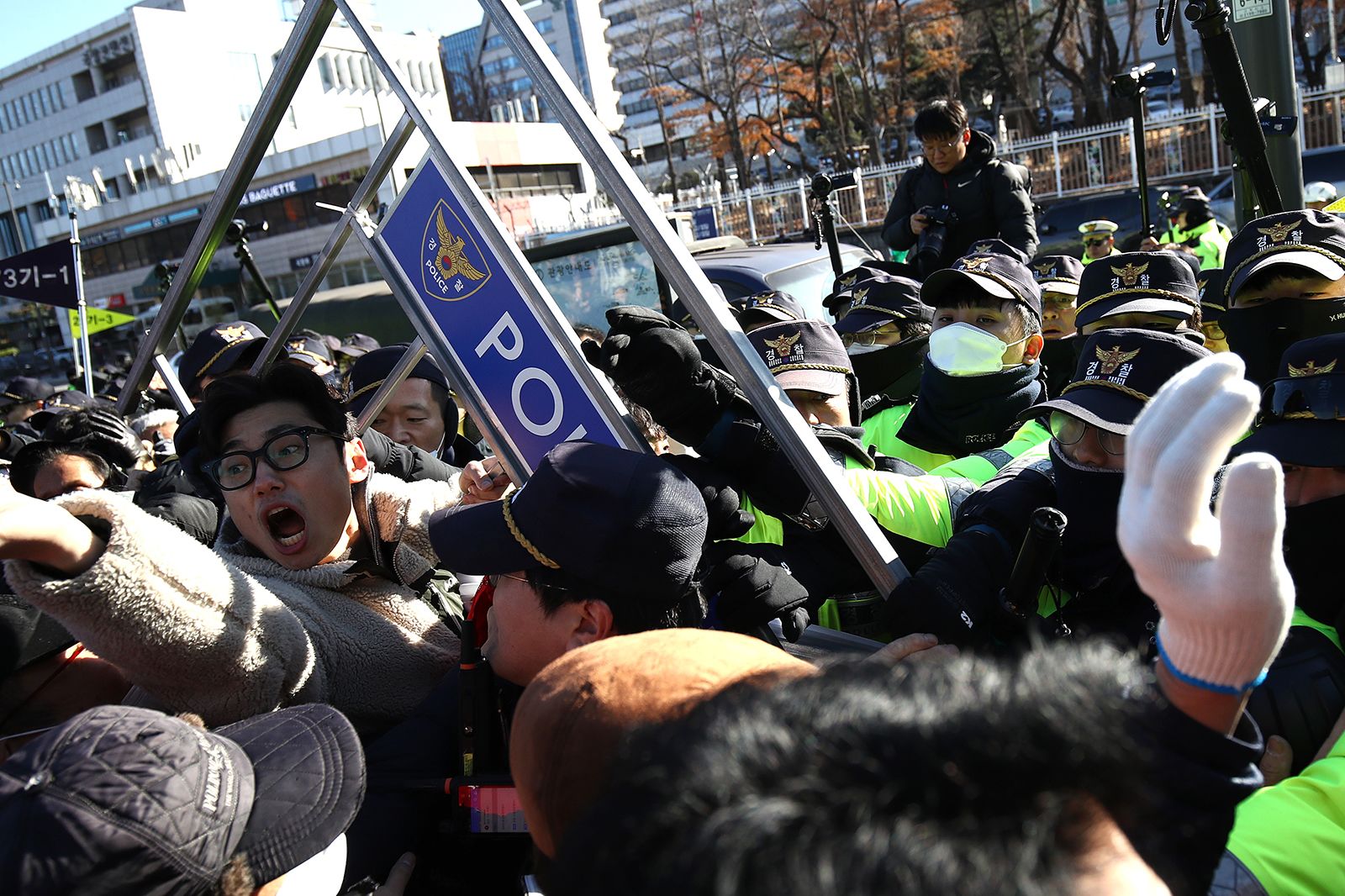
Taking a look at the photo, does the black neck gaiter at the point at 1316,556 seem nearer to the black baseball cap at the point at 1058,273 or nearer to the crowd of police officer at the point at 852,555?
the crowd of police officer at the point at 852,555

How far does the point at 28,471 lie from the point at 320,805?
8.14 feet

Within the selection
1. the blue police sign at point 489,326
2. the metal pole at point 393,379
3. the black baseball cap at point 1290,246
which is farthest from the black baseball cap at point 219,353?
the black baseball cap at point 1290,246

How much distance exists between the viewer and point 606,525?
1.45 meters

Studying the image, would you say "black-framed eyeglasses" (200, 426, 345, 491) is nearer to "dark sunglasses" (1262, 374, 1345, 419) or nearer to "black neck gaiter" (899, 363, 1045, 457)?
"black neck gaiter" (899, 363, 1045, 457)

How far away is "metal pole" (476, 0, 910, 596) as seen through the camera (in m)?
1.43

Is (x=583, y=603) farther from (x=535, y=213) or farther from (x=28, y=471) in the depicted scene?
(x=535, y=213)

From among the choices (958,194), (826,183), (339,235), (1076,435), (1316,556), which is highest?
(826,183)

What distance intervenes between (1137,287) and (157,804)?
3385mm

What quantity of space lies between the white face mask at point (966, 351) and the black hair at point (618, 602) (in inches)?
59.0

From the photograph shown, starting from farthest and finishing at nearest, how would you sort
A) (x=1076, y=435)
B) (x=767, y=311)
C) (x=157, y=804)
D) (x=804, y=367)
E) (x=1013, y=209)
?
(x=1013, y=209) < (x=767, y=311) < (x=804, y=367) < (x=1076, y=435) < (x=157, y=804)

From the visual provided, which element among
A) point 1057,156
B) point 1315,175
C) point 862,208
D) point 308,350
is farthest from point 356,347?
point 1057,156

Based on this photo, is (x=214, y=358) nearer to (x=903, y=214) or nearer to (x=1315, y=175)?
(x=903, y=214)

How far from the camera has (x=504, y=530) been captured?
5.09ft

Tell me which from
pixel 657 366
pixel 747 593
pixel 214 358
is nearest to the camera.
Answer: pixel 747 593
